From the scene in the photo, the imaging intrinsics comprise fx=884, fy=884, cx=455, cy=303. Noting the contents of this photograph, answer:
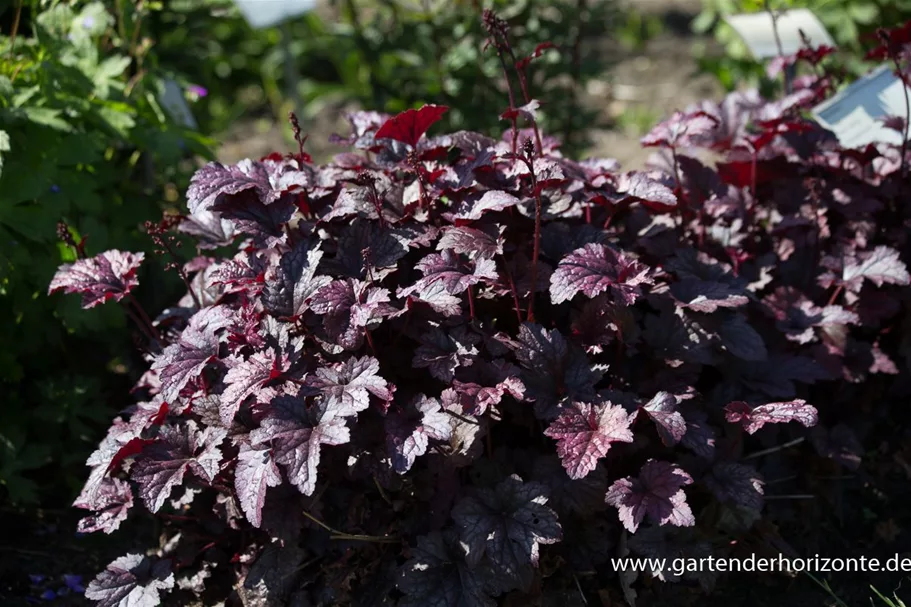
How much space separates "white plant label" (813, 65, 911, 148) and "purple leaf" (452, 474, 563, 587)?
65.9 inches

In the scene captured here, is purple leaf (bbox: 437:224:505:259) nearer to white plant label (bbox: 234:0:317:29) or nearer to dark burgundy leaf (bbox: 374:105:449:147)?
dark burgundy leaf (bbox: 374:105:449:147)

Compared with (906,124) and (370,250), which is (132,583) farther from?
(906,124)

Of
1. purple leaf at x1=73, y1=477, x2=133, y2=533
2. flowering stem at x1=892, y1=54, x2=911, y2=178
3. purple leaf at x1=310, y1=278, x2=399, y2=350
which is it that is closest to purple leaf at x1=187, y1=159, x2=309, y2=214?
purple leaf at x1=310, y1=278, x2=399, y2=350

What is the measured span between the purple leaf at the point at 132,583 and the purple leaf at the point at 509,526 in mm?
735

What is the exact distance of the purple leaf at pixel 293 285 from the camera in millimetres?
2090

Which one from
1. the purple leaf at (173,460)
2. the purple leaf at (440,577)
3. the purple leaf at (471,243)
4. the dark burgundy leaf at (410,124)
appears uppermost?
the dark burgundy leaf at (410,124)

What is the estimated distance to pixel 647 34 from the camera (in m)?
6.34

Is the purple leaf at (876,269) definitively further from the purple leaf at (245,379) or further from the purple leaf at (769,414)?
the purple leaf at (245,379)

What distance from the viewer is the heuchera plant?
2014mm

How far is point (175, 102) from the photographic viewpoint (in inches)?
130

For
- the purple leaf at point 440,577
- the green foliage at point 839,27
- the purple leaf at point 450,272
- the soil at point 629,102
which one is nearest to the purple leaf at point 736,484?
the purple leaf at point 440,577

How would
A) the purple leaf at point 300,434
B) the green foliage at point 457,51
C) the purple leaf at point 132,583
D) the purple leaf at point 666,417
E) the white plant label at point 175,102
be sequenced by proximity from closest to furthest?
the purple leaf at point 300,434, the purple leaf at point 666,417, the purple leaf at point 132,583, the white plant label at point 175,102, the green foliage at point 457,51

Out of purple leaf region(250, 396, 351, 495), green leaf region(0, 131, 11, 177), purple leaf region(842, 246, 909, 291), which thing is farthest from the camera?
purple leaf region(842, 246, 909, 291)

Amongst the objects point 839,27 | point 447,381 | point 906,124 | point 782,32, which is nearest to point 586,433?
point 447,381
